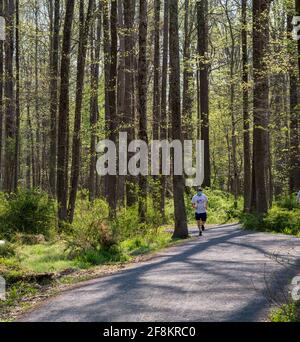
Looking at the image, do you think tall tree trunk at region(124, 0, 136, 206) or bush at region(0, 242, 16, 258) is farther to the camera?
tall tree trunk at region(124, 0, 136, 206)

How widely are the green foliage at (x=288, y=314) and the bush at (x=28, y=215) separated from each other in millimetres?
12821

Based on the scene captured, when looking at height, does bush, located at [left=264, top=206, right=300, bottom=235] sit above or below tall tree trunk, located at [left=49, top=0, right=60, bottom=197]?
below

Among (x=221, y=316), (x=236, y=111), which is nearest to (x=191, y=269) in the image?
(x=221, y=316)

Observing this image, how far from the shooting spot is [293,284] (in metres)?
9.07

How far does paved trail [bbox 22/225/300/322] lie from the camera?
768cm

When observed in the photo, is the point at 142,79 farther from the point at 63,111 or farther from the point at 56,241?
the point at 56,241

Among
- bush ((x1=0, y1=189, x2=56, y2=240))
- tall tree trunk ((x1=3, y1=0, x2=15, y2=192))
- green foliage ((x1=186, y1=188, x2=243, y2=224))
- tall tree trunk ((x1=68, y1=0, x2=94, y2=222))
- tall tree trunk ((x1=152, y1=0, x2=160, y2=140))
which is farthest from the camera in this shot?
green foliage ((x1=186, y1=188, x2=243, y2=224))

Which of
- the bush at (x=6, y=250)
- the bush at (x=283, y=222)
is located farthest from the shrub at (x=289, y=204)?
the bush at (x=6, y=250)

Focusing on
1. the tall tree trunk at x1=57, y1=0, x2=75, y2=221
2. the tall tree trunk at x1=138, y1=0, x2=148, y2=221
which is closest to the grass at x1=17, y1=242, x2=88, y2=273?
the tall tree trunk at x1=138, y1=0, x2=148, y2=221

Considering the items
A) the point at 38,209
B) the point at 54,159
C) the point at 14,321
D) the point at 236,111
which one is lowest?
the point at 14,321

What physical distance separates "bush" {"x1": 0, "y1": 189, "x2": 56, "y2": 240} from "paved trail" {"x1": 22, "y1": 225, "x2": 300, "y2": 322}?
704 centimetres

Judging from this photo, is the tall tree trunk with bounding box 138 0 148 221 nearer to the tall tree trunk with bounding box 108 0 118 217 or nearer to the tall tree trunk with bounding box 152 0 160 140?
the tall tree trunk with bounding box 108 0 118 217
